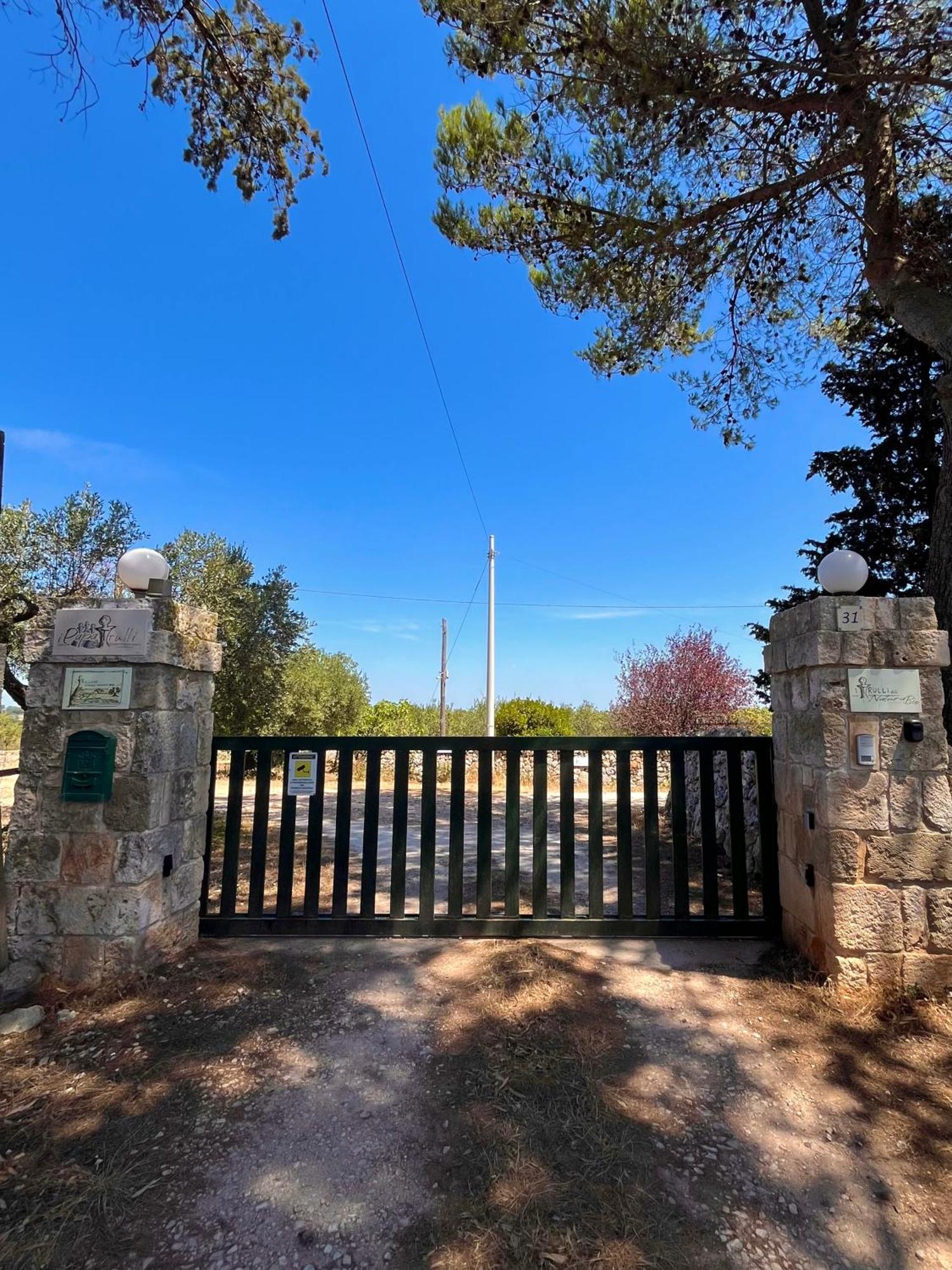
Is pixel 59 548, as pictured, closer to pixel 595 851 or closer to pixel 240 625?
pixel 240 625

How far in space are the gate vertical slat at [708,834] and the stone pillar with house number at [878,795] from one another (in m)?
0.54

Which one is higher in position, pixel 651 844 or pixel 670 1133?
pixel 651 844

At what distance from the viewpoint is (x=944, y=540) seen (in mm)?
3658

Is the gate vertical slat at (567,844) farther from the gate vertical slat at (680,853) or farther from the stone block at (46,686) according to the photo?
the stone block at (46,686)

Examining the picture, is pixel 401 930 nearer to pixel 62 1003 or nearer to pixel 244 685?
pixel 62 1003

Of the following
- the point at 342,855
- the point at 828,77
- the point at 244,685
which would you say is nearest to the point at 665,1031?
the point at 342,855

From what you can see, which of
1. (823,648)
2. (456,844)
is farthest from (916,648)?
(456,844)

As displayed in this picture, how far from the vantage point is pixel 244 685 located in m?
6.68

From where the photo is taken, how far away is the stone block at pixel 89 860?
2.78m

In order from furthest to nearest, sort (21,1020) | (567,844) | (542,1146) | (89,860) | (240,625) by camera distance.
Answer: (240,625) < (567,844) < (89,860) < (21,1020) < (542,1146)

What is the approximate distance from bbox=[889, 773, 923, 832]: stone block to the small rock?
398cm

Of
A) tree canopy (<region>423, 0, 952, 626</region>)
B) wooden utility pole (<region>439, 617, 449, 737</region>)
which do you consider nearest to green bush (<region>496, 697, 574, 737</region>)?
wooden utility pole (<region>439, 617, 449, 737</region>)

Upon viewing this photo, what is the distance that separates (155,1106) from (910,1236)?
2307 millimetres

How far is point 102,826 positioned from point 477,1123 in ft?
7.09
